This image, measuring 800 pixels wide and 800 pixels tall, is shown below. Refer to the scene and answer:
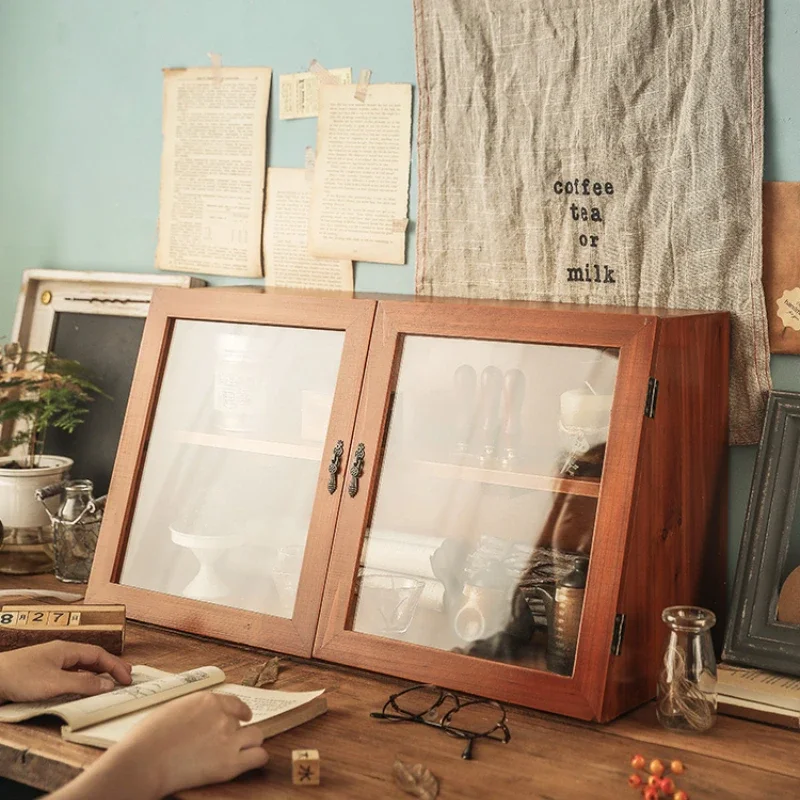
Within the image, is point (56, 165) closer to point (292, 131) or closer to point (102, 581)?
point (292, 131)

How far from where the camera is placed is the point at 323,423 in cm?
188

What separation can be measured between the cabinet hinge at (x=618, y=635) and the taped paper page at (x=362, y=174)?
92cm

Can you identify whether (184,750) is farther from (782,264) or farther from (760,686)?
(782,264)

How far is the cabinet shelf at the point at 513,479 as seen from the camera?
1.65 meters

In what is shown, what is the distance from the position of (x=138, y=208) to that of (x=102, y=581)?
1003mm

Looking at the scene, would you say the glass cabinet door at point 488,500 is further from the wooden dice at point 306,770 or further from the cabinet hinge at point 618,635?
the wooden dice at point 306,770

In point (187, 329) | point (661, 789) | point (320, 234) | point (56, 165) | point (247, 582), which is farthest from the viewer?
point (56, 165)

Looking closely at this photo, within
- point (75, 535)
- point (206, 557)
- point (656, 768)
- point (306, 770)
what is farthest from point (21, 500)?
point (656, 768)

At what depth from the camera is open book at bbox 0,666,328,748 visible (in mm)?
1446

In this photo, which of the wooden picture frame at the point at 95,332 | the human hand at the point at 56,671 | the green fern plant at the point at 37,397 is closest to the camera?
the human hand at the point at 56,671

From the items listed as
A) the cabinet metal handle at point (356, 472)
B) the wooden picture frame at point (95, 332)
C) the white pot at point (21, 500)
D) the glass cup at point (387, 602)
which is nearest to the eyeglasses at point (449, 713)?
the glass cup at point (387, 602)

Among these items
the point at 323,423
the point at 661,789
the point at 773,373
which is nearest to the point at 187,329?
the point at 323,423

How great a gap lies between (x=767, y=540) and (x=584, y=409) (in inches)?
15.2

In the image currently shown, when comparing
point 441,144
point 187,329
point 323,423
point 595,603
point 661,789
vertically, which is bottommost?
point 661,789
